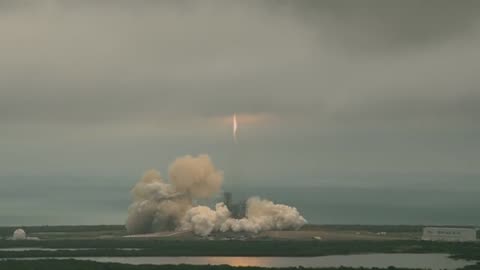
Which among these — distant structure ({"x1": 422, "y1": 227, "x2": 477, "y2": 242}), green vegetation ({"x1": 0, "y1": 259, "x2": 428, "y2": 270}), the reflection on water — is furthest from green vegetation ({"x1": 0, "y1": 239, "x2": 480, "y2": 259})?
green vegetation ({"x1": 0, "y1": 259, "x2": 428, "y2": 270})

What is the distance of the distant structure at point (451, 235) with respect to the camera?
562 ft

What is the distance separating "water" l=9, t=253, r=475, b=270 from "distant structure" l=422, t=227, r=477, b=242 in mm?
35415

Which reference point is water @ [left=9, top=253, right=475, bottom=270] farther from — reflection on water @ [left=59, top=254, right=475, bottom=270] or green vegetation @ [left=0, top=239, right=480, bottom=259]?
green vegetation @ [left=0, top=239, right=480, bottom=259]

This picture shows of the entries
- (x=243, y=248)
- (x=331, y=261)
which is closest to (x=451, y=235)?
(x=243, y=248)

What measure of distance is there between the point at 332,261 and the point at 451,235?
5771 cm

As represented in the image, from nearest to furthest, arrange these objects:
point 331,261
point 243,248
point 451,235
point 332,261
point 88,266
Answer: point 88,266 < point 332,261 < point 331,261 < point 243,248 < point 451,235

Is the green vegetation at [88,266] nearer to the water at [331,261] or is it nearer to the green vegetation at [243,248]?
the water at [331,261]

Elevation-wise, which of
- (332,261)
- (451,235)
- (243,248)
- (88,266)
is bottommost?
(88,266)

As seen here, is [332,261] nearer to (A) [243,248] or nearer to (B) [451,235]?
(A) [243,248]

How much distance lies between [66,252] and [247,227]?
40.9 m

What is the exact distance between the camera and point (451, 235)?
570 feet

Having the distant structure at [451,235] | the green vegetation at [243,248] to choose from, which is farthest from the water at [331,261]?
the distant structure at [451,235]

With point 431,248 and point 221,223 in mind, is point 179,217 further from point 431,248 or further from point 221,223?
point 431,248

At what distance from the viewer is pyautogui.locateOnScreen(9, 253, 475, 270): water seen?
11679cm
